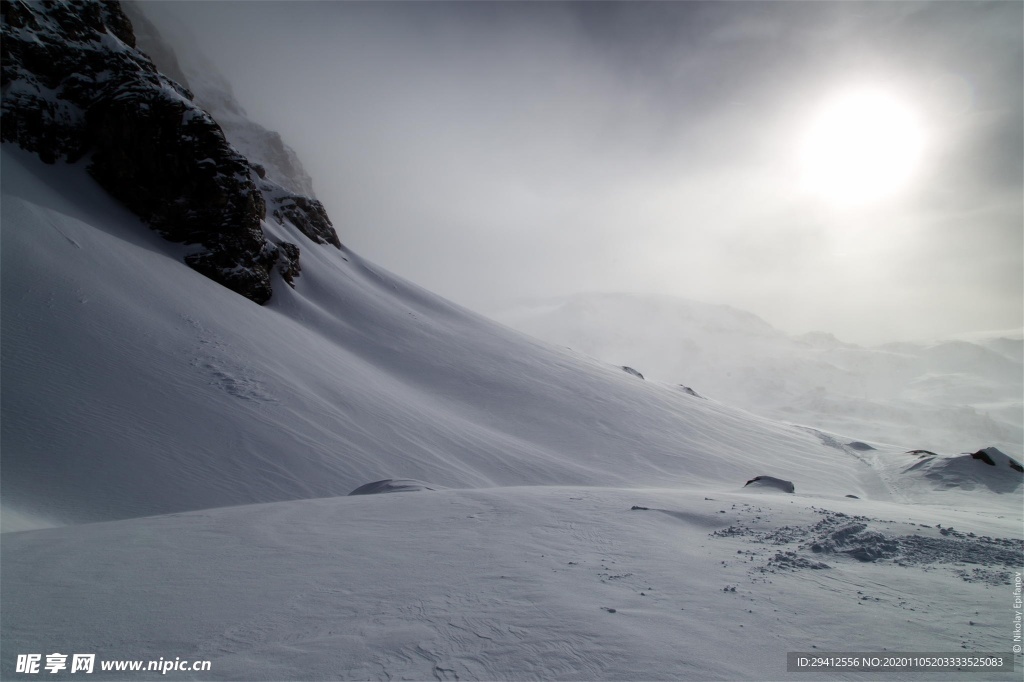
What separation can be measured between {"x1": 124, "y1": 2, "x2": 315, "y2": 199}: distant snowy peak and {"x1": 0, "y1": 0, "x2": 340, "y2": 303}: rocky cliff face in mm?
58777

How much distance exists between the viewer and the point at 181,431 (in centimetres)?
974

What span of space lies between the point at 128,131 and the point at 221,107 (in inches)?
3775

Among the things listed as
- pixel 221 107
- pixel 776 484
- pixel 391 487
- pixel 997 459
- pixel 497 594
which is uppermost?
pixel 221 107

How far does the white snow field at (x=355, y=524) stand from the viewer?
2.96 meters

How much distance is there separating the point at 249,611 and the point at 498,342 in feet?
80.9

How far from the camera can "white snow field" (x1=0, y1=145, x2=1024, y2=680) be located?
296 centimetres

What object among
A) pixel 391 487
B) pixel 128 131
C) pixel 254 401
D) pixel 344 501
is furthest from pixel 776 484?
pixel 128 131

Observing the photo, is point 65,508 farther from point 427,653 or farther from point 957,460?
point 957,460

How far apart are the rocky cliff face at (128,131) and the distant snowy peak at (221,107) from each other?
2314 inches

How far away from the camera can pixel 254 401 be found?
11.6 metres

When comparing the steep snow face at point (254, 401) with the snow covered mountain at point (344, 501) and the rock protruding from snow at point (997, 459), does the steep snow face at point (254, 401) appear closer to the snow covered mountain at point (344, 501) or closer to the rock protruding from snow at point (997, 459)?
the snow covered mountain at point (344, 501)

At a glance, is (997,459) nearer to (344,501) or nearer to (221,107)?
(344,501)

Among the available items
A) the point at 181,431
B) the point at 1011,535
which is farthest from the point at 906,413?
the point at 181,431

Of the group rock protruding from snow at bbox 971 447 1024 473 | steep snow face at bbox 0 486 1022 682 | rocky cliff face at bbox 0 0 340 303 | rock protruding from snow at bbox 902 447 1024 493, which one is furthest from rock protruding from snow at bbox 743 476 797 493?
rocky cliff face at bbox 0 0 340 303
